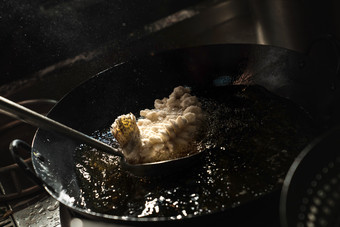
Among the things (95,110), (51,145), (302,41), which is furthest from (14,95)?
(302,41)

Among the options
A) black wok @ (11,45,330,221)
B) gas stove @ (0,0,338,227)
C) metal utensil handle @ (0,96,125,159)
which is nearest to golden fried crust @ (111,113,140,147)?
metal utensil handle @ (0,96,125,159)

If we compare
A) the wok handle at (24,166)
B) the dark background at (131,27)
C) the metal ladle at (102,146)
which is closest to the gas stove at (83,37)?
the dark background at (131,27)

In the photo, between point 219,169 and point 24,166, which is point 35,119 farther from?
point 219,169

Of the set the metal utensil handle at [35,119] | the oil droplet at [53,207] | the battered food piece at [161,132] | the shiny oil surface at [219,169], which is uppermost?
the metal utensil handle at [35,119]

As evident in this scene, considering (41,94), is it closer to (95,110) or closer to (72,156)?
(95,110)

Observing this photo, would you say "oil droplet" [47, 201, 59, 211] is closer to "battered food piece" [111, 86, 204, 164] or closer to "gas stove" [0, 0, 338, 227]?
"gas stove" [0, 0, 338, 227]

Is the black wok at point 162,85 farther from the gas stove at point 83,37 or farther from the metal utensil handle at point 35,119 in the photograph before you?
the gas stove at point 83,37
